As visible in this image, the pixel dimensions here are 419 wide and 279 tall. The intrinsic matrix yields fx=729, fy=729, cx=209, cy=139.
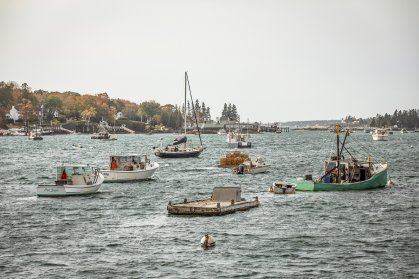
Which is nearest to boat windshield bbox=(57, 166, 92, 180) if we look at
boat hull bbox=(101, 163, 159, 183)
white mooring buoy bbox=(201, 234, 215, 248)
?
boat hull bbox=(101, 163, 159, 183)

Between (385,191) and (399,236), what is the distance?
1145 inches

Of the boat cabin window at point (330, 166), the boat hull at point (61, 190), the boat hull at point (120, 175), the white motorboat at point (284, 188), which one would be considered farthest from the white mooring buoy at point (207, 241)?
the boat hull at point (120, 175)

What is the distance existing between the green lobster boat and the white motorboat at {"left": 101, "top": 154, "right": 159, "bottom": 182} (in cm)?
2292

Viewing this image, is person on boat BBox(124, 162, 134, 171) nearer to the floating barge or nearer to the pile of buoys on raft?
the floating barge

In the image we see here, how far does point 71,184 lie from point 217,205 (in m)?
22.6

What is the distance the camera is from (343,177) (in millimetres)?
82438

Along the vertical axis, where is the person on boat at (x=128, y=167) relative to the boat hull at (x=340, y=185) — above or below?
above

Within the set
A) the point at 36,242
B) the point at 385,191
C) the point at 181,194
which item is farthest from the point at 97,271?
the point at 385,191

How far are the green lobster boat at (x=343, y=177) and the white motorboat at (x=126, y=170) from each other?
22.9m

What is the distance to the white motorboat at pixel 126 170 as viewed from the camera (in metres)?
94.0

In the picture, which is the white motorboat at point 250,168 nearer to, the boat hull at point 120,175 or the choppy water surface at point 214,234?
the boat hull at point 120,175

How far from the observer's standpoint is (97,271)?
4338 centimetres

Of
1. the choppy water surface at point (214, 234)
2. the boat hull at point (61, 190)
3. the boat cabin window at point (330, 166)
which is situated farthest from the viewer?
Answer: the boat cabin window at point (330, 166)

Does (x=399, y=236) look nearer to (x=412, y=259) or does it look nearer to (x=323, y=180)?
(x=412, y=259)
